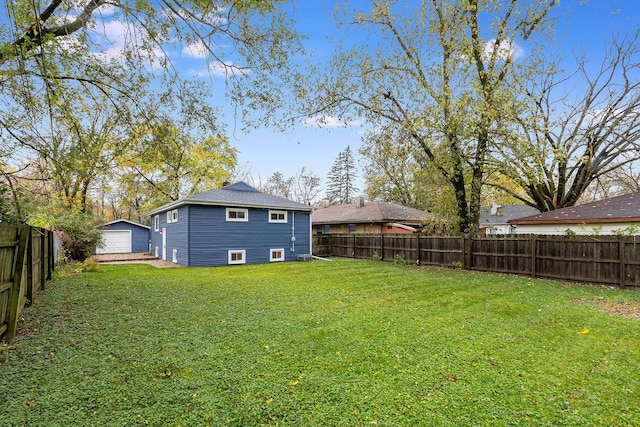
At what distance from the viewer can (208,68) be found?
5.07 m

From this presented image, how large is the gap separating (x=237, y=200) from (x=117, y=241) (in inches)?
460

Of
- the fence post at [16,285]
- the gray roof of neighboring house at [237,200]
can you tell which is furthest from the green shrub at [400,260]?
the fence post at [16,285]

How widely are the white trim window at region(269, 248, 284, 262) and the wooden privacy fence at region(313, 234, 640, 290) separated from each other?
4493 millimetres

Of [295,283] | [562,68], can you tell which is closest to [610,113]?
[562,68]

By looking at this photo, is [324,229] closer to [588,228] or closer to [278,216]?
[278,216]

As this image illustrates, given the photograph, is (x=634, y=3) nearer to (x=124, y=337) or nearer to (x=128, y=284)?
(x=124, y=337)

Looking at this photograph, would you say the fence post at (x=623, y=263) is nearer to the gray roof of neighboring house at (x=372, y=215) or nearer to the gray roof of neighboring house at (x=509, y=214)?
the gray roof of neighboring house at (x=372, y=215)

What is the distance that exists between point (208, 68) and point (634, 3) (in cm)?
1379

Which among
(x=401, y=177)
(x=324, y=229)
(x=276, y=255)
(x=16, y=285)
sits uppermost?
(x=401, y=177)

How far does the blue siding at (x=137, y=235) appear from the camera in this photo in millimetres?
20859

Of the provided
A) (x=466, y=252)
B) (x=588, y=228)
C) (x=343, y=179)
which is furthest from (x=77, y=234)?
(x=343, y=179)

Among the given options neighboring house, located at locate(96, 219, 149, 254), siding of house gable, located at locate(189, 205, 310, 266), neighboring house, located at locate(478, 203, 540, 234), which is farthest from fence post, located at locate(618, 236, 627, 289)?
neighboring house, located at locate(96, 219, 149, 254)

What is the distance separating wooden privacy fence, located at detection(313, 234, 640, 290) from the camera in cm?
827

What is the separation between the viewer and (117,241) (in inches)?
813
